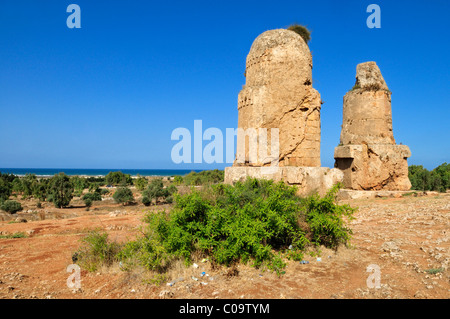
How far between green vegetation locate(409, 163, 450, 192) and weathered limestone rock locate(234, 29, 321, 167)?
2043cm

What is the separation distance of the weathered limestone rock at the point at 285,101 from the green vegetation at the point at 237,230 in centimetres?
146

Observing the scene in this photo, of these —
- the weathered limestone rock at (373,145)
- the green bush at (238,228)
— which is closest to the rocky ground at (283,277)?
the green bush at (238,228)

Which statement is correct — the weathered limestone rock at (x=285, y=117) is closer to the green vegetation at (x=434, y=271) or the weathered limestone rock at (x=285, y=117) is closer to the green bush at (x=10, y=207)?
the green vegetation at (x=434, y=271)

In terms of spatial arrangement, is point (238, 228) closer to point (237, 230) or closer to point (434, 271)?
point (237, 230)

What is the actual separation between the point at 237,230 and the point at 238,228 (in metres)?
0.04

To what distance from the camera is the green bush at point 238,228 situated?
169 inches

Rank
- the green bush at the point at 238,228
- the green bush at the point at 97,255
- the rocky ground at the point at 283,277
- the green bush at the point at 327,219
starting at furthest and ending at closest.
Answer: the green bush at the point at 327,219, the green bush at the point at 97,255, the green bush at the point at 238,228, the rocky ground at the point at 283,277

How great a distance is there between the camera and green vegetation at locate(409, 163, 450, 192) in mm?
22077

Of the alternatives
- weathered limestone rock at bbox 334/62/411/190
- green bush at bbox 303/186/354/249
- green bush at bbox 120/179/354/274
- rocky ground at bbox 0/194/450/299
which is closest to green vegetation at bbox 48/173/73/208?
rocky ground at bbox 0/194/450/299

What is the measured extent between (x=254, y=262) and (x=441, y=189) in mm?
23727

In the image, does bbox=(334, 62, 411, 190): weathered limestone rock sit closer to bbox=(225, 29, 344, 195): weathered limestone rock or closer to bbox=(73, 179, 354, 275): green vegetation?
bbox=(225, 29, 344, 195): weathered limestone rock
